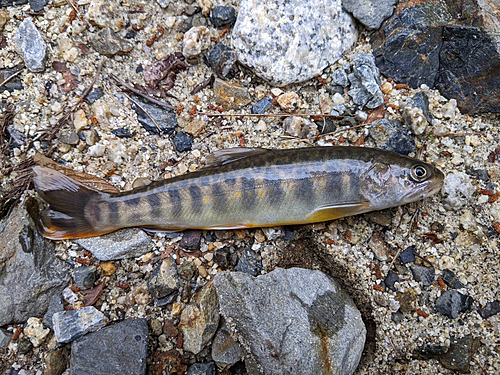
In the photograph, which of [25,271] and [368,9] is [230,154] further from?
[368,9]

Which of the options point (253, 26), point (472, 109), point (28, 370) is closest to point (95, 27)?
point (253, 26)

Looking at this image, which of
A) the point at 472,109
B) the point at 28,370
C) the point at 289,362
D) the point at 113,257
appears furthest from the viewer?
the point at 472,109

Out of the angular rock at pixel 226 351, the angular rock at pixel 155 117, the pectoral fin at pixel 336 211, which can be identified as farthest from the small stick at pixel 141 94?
the angular rock at pixel 226 351

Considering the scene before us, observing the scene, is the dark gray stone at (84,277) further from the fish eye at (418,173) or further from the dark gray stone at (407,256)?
the fish eye at (418,173)

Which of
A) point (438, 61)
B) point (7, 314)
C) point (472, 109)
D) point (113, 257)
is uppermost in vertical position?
point (438, 61)

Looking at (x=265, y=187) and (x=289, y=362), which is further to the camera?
(x=265, y=187)

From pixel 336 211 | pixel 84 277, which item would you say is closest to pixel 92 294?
pixel 84 277

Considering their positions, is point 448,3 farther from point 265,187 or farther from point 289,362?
point 289,362
